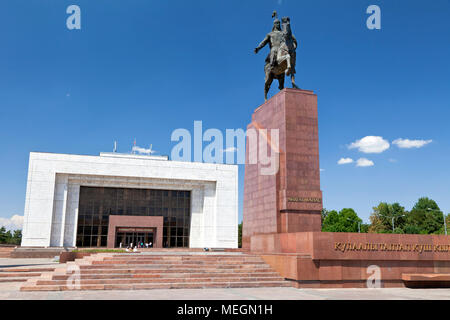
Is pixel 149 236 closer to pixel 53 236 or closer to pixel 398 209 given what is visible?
pixel 53 236

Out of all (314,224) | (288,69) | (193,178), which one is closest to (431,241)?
(314,224)

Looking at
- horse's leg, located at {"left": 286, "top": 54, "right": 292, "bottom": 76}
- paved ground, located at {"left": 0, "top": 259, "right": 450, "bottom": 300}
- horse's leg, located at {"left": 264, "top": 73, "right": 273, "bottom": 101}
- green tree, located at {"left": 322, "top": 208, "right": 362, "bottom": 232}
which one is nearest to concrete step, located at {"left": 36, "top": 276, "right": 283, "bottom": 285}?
paved ground, located at {"left": 0, "top": 259, "right": 450, "bottom": 300}

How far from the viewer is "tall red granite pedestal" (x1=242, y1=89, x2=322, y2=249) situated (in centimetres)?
1558

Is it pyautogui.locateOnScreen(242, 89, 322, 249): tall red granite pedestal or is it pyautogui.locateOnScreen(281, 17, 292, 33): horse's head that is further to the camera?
pyautogui.locateOnScreen(281, 17, 292, 33): horse's head

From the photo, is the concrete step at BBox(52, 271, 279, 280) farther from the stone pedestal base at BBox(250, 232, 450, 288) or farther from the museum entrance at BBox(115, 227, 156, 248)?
the museum entrance at BBox(115, 227, 156, 248)

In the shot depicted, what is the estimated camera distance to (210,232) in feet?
151

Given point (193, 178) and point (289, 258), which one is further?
point (193, 178)

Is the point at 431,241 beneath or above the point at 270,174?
beneath

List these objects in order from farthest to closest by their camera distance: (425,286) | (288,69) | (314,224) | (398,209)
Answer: (398,209)
(288,69)
(314,224)
(425,286)

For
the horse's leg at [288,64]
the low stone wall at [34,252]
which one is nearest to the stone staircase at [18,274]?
the horse's leg at [288,64]

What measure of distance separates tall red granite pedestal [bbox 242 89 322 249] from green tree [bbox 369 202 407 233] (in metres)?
55.2

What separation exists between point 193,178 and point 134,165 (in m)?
6.77

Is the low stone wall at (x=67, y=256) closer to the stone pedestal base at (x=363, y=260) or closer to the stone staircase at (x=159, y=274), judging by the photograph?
the stone staircase at (x=159, y=274)

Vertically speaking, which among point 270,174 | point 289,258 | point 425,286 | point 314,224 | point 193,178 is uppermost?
point 193,178
